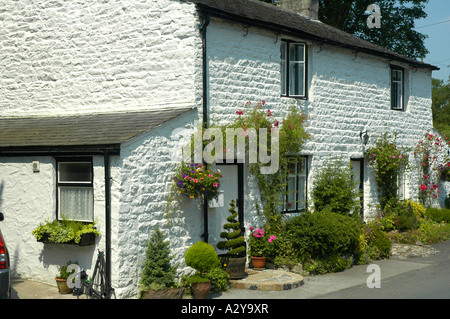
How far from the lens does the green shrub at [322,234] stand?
37.3 feet

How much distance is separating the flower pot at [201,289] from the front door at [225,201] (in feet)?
5.35

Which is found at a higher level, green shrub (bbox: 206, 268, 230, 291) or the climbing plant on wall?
the climbing plant on wall

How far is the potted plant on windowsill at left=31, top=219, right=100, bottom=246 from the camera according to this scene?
9109 mm

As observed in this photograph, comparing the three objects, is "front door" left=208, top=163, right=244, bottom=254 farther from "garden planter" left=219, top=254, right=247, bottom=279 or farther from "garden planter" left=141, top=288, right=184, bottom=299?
"garden planter" left=141, top=288, right=184, bottom=299

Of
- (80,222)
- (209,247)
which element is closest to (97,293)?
(80,222)

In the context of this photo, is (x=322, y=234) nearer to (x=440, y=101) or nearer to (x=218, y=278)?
(x=218, y=278)

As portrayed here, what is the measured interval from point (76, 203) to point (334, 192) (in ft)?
21.1

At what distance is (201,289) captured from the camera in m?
9.26

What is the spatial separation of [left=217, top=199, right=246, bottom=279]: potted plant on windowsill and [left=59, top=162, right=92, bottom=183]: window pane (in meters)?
2.82

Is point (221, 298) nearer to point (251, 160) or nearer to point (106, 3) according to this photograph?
point (251, 160)

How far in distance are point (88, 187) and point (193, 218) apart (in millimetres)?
2075

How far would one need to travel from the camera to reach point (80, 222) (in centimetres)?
958

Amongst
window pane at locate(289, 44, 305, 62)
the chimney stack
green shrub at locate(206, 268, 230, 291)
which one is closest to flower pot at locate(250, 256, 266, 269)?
green shrub at locate(206, 268, 230, 291)

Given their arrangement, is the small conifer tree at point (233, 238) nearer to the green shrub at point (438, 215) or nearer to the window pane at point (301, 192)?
the window pane at point (301, 192)
